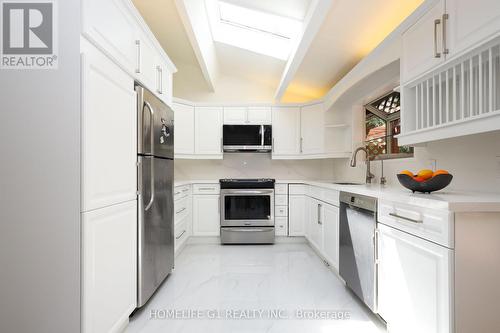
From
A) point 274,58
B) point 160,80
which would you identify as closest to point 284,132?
point 274,58

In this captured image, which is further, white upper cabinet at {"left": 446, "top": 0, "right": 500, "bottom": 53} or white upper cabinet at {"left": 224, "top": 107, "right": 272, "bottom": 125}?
white upper cabinet at {"left": 224, "top": 107, "right": 272, "bottom": 125}

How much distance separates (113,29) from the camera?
1453 mm

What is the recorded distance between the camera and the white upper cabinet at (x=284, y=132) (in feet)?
13.3

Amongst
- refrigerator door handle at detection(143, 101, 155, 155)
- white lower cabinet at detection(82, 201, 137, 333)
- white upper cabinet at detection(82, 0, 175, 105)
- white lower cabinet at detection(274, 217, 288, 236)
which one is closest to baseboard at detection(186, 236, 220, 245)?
white lower cabinet at detection(274, 217, 288, 236)

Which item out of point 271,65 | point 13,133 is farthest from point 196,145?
point 13,133

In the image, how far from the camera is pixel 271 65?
387 centimetres

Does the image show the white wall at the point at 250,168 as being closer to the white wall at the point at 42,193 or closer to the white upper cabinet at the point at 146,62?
the white upper cabinet at the point at 146,62

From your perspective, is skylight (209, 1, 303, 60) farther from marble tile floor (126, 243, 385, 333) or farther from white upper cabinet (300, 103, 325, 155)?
marble tile floor (126, 243, 385, 333)

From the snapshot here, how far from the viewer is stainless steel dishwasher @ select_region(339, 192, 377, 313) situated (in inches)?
68.6

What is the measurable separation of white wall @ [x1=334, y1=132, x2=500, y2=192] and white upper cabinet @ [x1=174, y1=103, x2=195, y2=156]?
2.92 meters

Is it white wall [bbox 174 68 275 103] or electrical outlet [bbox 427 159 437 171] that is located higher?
white wall [bbox 174 68 275 103]

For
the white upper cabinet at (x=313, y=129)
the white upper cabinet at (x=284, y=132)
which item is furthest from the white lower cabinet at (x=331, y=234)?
the white upper cabinet at (x=284, y=132)

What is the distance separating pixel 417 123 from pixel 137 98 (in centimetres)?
195

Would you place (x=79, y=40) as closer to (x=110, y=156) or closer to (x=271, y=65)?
(x=110, y=156)
